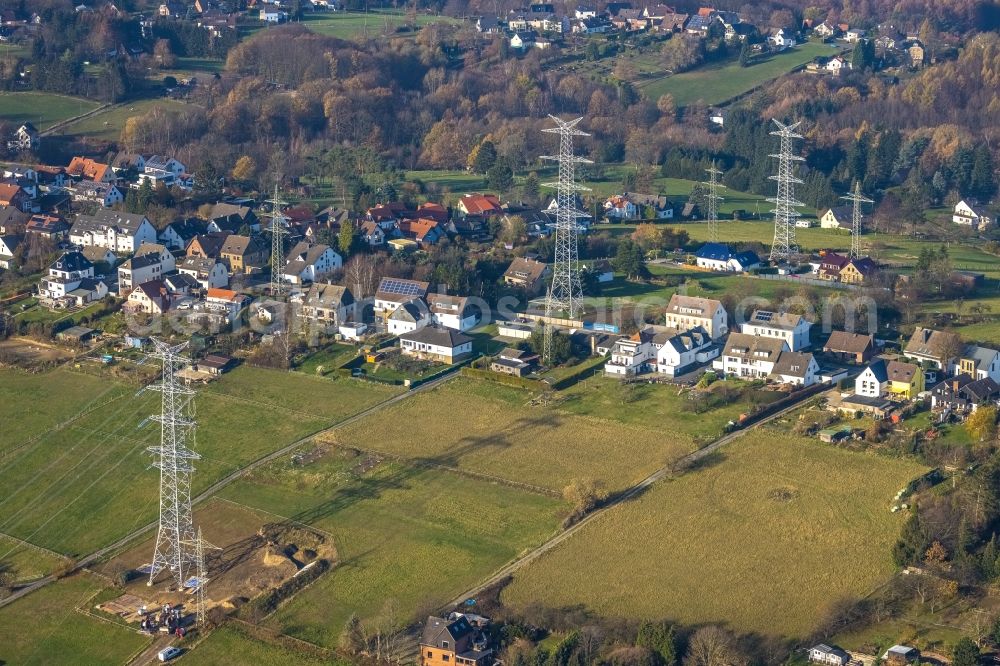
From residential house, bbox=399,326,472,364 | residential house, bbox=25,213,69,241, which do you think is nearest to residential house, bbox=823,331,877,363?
residential house, bbox=399,326,472,364

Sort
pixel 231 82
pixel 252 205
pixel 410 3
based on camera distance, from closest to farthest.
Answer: pixel 252 205 < pixel 231 82 < pixel 410 3

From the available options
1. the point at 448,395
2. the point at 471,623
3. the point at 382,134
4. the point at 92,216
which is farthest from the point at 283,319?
the point at 382,134

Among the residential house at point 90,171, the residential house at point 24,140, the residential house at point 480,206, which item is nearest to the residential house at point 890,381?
the residential house at point 480,206

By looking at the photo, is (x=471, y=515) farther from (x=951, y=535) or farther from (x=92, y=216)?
(x=92, y=216)

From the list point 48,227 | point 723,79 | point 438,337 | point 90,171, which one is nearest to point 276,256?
point 438,337

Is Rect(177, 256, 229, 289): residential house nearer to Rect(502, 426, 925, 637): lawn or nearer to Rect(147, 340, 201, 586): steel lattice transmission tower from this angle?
Rect(147, 340, 201, 586): steel lattice transmission tower

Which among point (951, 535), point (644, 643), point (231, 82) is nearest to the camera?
point (644, 643)

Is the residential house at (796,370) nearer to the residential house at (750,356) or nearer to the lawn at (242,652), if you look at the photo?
the residential house at (750,356)
